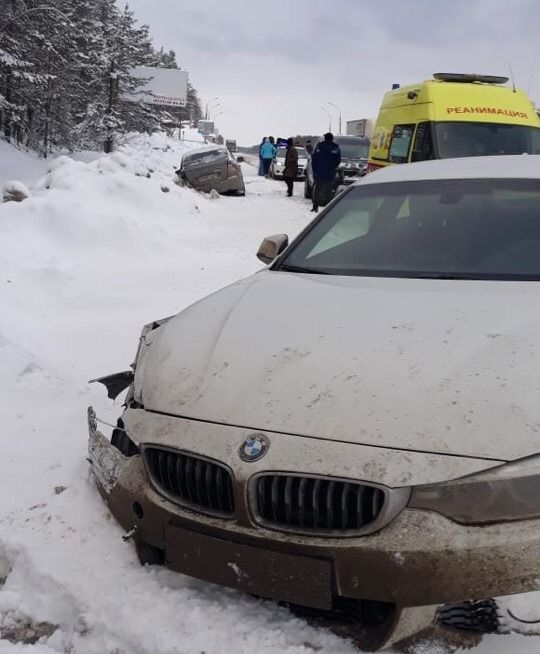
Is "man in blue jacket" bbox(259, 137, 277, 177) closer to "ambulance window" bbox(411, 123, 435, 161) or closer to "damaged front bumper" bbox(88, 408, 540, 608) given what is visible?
"ambulance window" bbox(411, 123, 435, 161)

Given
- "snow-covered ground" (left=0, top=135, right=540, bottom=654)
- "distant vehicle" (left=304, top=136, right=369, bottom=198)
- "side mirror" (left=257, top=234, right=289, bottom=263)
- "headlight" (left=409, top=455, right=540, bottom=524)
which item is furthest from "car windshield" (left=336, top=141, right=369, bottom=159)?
"headlight" (left=409, top=455, right=540, bottom=524)

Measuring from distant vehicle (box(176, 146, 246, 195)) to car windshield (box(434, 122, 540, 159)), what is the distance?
9412 millimetres

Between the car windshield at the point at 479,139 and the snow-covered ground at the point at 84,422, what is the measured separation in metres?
3.31

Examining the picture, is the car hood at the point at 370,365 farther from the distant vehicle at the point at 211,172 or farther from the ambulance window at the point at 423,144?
the distant vehicle at the point at 211,172

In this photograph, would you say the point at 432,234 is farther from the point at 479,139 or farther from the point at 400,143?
the point at 400,143

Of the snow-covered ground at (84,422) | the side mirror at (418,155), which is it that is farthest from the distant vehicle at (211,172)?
the side mirror at (418,155)

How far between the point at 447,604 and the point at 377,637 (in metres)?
0.23

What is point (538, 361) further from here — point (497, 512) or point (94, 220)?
point (94, 220)

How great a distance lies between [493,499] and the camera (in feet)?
6.05

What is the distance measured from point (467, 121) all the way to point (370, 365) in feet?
27.8

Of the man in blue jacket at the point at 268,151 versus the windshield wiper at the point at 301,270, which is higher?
the man in blue jacket at the point at 268,151

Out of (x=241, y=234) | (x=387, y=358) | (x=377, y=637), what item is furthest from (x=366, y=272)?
(x=241, y=234)

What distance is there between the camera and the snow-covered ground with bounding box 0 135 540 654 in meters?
2.07

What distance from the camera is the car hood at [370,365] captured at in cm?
197
